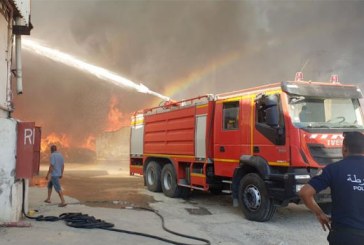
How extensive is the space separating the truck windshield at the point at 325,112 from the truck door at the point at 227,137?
1.34 meters

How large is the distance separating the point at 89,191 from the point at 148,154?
6.75 feet

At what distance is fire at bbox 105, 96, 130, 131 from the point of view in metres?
29.0

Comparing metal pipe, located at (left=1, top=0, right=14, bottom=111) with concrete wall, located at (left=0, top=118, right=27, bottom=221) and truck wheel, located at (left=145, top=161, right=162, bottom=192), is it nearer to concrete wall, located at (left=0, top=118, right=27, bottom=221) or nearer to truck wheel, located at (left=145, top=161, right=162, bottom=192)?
concrete wall, located at (left=0, top=118, right=27, bottom=221)

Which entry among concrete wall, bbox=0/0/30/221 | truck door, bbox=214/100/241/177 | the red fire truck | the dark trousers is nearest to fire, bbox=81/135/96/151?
the red fire truck

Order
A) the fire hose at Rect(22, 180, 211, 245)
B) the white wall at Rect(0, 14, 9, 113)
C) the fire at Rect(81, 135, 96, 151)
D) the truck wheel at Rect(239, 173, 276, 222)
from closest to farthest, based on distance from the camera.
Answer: the fire hose at Rect(22, 180, 211, 245) < the white wall at Rect(0, 14, 9, 113) < the truck wheel at Rect(239, 173, 276, 222) < the fire at Rect(81, 135, 96, 151)

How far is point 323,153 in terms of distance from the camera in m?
7.19

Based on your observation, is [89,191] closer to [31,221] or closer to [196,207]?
[196,207]

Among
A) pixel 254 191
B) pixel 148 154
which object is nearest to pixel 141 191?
pixel 148 154

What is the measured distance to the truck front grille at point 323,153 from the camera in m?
7.10

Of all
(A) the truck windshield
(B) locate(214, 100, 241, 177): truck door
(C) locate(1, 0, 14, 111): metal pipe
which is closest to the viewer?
(C) locate(1, 0, 14, 111): metal pipe

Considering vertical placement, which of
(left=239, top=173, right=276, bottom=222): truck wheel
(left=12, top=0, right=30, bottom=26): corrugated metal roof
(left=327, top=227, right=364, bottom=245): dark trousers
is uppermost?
(left=12, top=0, right=30, bottom=26): corrugated metal roof

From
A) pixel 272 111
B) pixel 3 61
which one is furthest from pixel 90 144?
pixel 272 111

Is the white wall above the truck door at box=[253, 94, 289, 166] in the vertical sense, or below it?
above

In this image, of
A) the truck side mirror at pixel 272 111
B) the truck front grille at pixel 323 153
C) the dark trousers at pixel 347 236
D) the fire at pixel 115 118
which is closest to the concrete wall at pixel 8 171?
the truck side mirror at pixel 272 111
